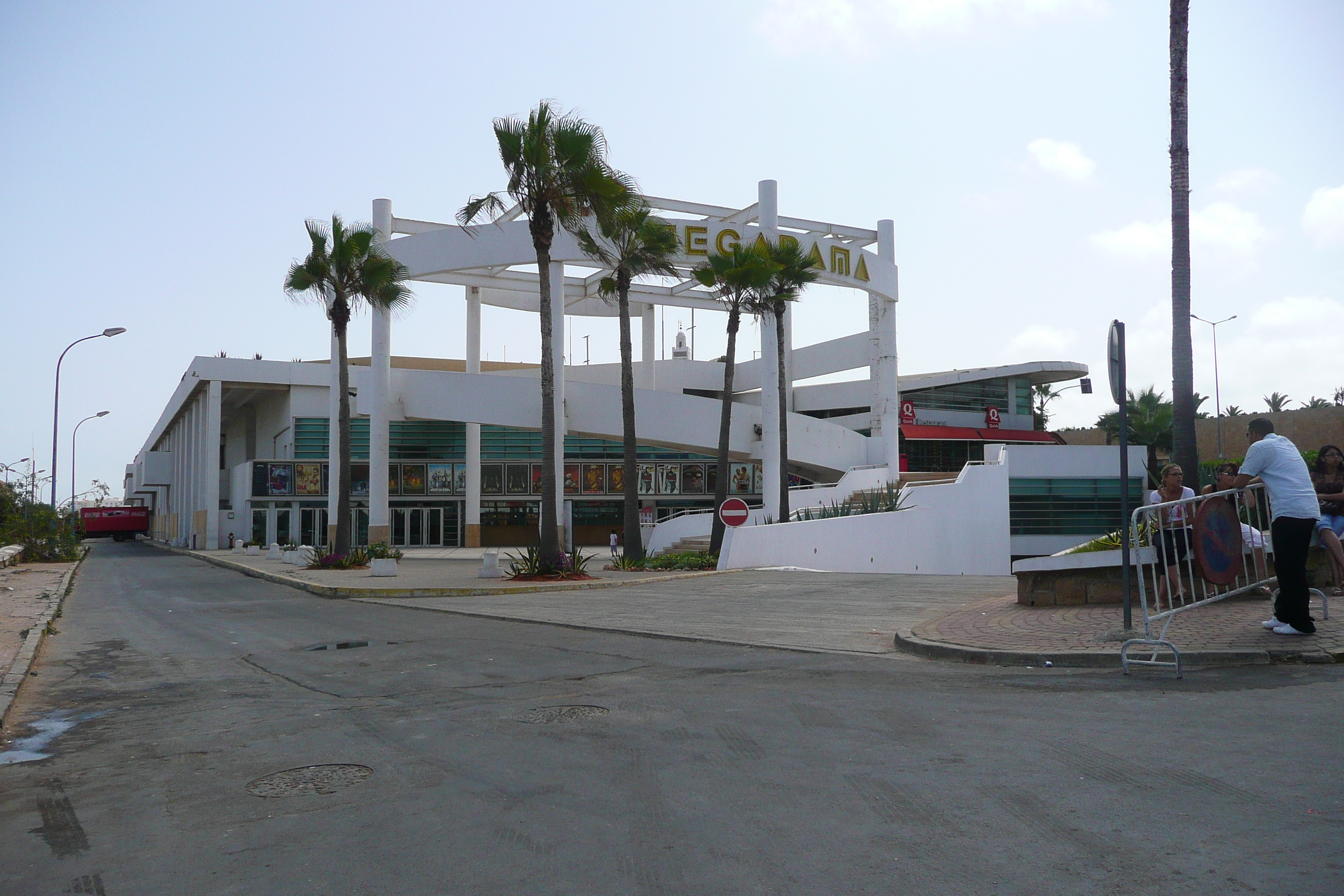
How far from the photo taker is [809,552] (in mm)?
25875

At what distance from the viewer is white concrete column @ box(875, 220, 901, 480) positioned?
123 ft

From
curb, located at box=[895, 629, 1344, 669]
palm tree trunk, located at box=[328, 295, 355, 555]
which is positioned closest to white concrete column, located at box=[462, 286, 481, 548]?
palm tree trunk, located at box=[328, 295, 355, 555]

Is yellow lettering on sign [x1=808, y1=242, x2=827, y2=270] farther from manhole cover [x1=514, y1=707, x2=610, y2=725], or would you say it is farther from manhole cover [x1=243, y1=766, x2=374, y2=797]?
manhole cover [x1=243, y1=766, x2=374, y2=797]

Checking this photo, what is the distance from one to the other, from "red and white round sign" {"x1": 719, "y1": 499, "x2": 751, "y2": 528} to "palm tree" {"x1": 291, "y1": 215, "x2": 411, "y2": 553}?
11425mm

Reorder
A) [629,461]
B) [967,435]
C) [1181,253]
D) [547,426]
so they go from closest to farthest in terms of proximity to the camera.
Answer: [1181,253] → [547,426] → [629,461] → [967,435]

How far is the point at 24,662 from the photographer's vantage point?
1029cm

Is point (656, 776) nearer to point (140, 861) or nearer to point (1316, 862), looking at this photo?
point (140, 861)

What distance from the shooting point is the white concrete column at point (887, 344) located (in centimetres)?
3734

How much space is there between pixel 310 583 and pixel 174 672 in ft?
45.2

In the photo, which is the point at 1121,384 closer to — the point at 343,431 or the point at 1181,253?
the point at 1181,253

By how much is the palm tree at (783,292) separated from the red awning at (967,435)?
21700 mm

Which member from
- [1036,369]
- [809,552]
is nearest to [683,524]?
[809,552]

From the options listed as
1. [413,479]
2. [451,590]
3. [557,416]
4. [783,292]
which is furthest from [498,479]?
[451,590]

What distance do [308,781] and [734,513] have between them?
20817 mm
